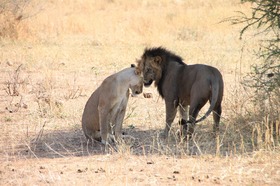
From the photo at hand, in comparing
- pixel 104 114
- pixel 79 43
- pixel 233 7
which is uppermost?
pixel 233 7

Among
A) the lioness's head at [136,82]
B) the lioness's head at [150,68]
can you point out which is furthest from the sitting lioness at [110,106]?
the lioness's head at [150,68]

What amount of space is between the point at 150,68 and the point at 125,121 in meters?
1.13

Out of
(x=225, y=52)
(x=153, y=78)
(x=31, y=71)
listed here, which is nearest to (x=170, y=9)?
(x=225, y=52)

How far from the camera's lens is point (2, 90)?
12.1 metres

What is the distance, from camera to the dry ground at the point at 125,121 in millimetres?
6484

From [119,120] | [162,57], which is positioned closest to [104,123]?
[119,120]

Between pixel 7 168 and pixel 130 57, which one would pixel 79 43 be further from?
pixel 7 168

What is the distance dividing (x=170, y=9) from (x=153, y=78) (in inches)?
728

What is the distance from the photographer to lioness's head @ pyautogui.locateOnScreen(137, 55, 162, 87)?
8727mm

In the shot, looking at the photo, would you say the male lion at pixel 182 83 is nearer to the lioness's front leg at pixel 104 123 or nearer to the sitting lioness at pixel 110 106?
the sitting lioness at pixel 110 106

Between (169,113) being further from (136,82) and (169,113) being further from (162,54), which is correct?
(162,54)

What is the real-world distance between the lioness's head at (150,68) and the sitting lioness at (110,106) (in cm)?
39

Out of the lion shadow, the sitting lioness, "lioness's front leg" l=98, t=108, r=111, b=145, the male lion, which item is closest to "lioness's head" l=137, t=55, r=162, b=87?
the male lion

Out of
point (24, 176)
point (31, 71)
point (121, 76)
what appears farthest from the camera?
point (31, 71)
